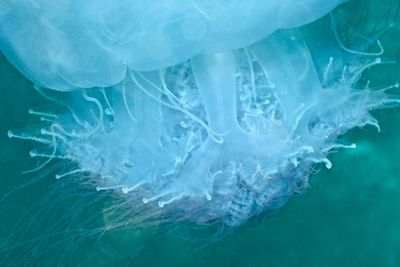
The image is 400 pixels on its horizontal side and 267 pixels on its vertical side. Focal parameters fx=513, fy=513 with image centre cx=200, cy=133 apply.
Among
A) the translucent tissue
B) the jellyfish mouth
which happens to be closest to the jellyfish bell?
the translucent tissue

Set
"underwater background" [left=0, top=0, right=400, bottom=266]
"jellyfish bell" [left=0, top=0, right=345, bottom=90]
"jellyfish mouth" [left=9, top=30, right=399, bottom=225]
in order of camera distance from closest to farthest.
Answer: "jellyfish bell" [left=0, top=0, right=345, bottom=90]
"jellyfish mouth" [left=9, top=30, right=399, bottom=225]
"underwater background" [left=0, top=0, right=400, bottom=266]

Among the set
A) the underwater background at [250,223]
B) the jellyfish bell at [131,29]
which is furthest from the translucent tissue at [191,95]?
the underwater background at [250,223]

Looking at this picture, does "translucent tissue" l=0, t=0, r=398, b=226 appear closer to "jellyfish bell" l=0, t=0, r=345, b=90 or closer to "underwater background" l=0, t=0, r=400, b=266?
"jellyfish bell" l=0, t=0, r=345, b=90

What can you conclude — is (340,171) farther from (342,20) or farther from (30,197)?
(30,197)

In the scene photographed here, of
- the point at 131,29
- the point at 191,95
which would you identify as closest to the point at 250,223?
the point at 191,95

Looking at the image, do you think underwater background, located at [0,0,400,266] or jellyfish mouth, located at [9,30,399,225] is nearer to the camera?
jellyfish mouth, located at [9,30,399,225]

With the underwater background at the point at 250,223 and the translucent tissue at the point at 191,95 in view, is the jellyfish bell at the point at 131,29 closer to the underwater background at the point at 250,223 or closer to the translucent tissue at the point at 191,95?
the translucent tissue at the point at 191,95

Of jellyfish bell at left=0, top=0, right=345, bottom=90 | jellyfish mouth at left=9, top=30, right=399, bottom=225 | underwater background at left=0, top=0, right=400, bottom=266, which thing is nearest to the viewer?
jellyfish bell at left=0, top=0, right=345, bottom=90
